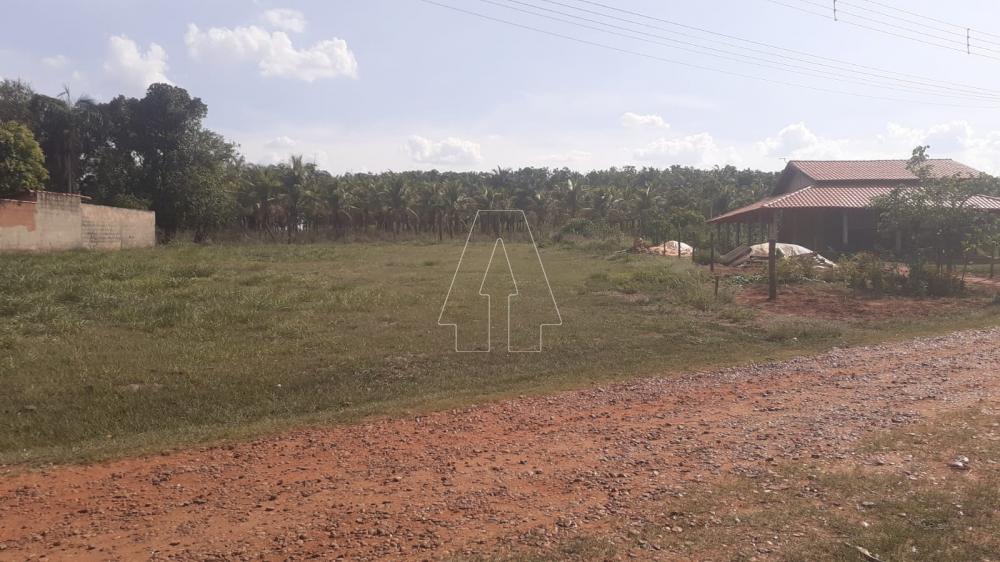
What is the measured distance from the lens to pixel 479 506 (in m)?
4.08

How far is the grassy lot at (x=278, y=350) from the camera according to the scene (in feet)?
21.2

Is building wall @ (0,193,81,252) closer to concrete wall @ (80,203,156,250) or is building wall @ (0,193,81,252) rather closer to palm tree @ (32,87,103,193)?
concrete wall @ (80,203,156,250)

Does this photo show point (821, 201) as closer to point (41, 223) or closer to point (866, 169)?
point (866, 169)

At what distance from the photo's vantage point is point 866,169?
108 feet

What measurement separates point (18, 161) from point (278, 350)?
72.2 ft

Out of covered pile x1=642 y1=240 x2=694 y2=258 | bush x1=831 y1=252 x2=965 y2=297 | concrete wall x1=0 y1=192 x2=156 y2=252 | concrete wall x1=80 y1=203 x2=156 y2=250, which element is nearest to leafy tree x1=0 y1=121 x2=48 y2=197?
concrete wall x1=0 y1=192 x2=156 y2=252

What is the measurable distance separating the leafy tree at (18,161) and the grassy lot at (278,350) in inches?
384

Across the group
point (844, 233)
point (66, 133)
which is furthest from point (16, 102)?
point (844, 233)

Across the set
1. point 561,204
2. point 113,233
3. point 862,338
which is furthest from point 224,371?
point 561,204

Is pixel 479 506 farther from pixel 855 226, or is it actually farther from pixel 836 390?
pixel 855 226

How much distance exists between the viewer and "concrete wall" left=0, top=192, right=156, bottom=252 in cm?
2342

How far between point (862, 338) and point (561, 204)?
4334 centimetres

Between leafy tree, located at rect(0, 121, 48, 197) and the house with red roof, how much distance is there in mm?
28336

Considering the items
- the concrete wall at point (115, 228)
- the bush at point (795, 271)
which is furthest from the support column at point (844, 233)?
the concrete wall at point (115, 228)
